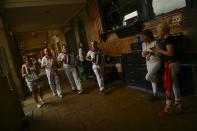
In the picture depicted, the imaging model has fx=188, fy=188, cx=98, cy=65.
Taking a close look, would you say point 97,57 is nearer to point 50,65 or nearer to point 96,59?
point 96,59

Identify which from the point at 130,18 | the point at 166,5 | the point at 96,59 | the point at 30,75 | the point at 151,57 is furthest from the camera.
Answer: the point at 130,18

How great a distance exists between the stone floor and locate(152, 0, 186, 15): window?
6.81 feet

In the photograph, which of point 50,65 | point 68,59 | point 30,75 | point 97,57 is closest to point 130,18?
point 97,57

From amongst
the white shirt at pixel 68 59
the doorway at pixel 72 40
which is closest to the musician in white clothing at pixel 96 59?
the white shirt at pixel 68 59

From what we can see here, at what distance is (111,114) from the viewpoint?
395cm

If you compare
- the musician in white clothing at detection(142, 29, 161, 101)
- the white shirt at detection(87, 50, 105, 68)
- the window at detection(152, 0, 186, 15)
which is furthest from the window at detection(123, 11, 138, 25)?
the musician in white clothing at detection(142, 29, 161, 101)

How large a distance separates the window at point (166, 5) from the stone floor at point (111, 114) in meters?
2.07

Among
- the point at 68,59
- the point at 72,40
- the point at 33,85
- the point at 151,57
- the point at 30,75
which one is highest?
the point at 72,40

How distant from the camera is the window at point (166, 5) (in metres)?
4.26

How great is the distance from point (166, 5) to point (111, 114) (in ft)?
9.77

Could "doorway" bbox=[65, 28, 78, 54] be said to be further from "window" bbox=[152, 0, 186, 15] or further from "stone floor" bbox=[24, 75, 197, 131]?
"window" bbox=[152, 0, 186, 15]

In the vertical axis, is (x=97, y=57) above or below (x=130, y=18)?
below

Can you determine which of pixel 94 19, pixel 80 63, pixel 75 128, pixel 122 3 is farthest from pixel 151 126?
pixel 94 19

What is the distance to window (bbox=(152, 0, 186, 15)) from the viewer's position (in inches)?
168
